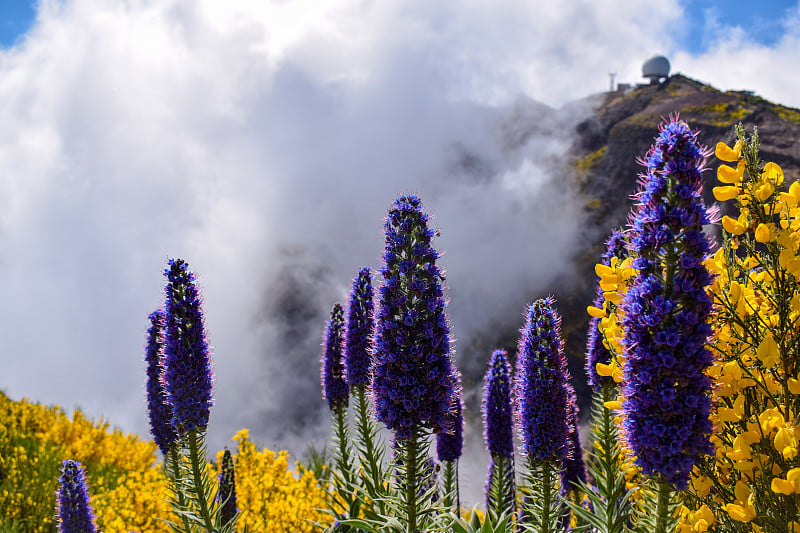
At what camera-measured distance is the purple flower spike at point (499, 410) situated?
19.5 ft

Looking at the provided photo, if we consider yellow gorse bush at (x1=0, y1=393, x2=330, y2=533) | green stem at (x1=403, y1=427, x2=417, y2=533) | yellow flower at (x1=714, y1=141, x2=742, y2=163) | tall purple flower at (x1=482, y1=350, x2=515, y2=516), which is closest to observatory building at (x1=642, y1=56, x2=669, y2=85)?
yellow gorse bush at (x1=0, y1=393, x2=330, y2=533)

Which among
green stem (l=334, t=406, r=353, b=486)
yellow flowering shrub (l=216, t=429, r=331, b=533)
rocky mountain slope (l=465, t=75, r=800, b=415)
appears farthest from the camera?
rocky mountain slope (l=465, t=75, r=800, b=415)

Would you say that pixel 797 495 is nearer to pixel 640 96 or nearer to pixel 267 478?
pixel 267 478

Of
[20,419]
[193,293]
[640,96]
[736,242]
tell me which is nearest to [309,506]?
[193,293]

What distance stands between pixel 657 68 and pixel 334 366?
56.2 m

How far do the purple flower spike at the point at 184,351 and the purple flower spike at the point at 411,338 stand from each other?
1.59 meters

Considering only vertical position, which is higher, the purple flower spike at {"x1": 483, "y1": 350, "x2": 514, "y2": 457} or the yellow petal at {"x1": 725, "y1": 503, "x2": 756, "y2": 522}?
the purple flower spike at {"x1": 483, "y1": 350, "x2": 514, "y2": 457}

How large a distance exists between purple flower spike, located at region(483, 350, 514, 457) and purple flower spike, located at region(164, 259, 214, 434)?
10.0 ft

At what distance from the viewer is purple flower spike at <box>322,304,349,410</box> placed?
642 centimetres

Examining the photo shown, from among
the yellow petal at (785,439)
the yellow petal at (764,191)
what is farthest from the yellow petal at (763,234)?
the yellow petal at (785,439)

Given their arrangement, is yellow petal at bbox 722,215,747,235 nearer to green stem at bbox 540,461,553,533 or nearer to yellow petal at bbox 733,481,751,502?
yellow petal at bbox 733,481,751,502

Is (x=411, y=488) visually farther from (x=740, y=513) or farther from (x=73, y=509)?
(x=73, y=509)

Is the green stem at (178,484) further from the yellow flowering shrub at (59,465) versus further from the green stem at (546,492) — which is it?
the green stem at (546,492)

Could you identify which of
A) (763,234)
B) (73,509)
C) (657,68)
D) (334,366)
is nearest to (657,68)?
(657,68)
